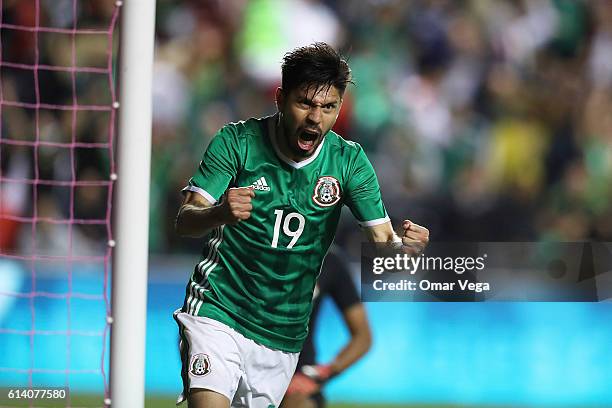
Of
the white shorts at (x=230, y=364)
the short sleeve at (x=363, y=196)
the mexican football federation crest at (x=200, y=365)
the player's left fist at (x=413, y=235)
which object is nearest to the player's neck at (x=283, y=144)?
the short sleeve at (x=363, y=196)

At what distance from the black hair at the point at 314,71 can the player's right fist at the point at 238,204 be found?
0.68m

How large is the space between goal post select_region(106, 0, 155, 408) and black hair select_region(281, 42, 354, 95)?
2.11 feet

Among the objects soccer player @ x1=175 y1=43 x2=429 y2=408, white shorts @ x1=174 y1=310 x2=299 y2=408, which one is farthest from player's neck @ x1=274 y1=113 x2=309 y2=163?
white shorts @ x1=174 y1=310 x2=299 y2=408

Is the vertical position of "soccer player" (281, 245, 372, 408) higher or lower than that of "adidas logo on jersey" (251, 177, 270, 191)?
lower

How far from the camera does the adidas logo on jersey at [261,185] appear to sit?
13.7 feet

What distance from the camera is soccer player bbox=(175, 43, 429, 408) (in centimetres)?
403

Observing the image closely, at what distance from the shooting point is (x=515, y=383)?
616 cm

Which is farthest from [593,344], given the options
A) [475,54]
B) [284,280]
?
[284,280]

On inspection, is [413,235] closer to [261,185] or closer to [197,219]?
[261,185]

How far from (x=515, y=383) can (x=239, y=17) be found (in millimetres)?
2584

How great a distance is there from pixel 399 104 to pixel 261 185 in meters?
2.12

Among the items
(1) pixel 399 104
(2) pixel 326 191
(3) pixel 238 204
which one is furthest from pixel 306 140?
(1) pixel 399 104

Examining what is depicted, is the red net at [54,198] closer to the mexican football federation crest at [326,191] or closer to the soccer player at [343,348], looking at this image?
the soccer player at [343,348]

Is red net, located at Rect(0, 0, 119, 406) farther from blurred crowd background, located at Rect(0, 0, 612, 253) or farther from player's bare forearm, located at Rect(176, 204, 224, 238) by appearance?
player's bare forearm, located at Rect(176, 204, 224, 238)
